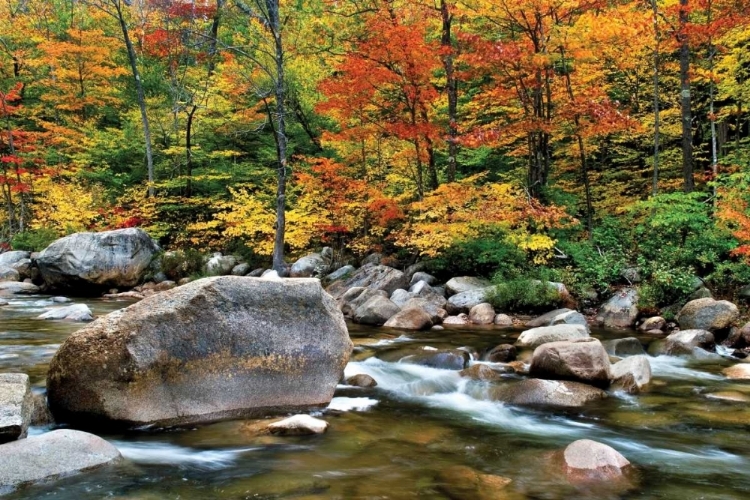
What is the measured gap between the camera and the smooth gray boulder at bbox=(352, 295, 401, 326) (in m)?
11.6

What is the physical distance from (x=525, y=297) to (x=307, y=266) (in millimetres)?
7862

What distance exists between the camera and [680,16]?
12.7 meters

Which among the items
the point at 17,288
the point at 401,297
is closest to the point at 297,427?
the point at 401,297

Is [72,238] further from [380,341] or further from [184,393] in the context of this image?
[184,393]

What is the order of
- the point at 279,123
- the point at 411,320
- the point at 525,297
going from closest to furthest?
1. the point at 411,320
2. the point at 525,297
3. the point at 279,123

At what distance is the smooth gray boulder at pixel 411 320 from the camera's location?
11.0 m

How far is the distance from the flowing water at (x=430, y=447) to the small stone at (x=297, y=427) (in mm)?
105

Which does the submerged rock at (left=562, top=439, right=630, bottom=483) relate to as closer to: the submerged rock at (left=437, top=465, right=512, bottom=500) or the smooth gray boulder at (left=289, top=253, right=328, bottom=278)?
the submerged rock at (left=437, top=465, right=512, bottom=500)

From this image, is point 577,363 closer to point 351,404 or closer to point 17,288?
point 351,404

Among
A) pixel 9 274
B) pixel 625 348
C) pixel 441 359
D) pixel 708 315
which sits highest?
pixel 9 274

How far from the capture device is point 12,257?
19.6m

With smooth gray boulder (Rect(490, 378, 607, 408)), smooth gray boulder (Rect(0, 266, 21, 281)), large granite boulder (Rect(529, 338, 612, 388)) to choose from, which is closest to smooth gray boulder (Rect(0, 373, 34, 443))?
smooth gray boulder (Rect(490, 378, 607, 408))

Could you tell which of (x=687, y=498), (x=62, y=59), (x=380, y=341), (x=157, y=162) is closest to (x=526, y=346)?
(x=380, y=341)

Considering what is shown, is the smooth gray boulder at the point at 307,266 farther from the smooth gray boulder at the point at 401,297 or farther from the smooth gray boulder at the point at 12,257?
the smooth gray boulder at the point at 12,257
